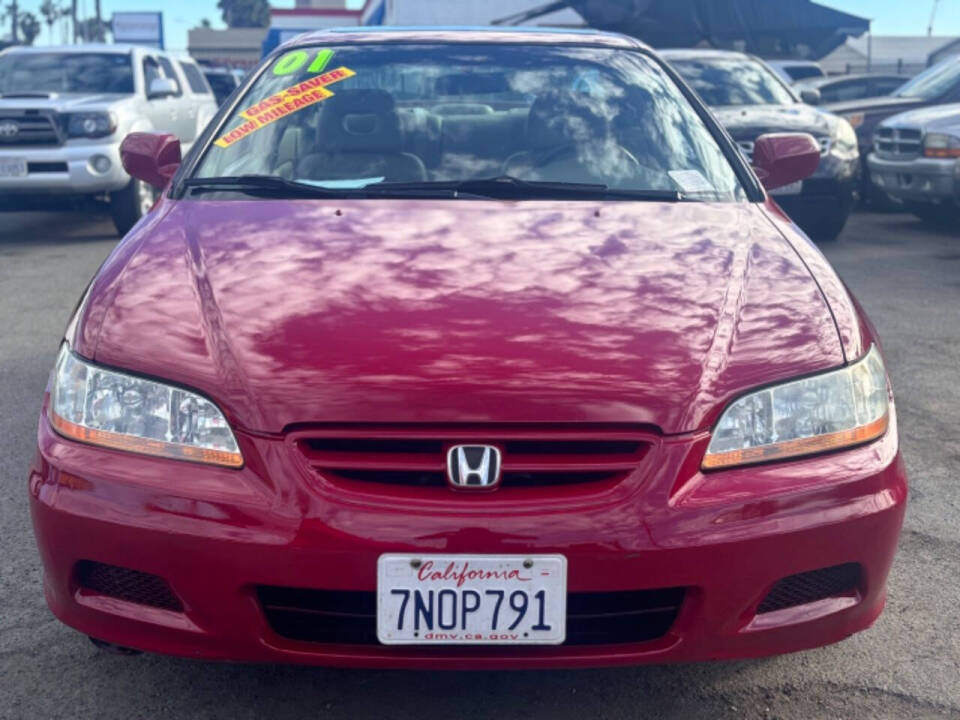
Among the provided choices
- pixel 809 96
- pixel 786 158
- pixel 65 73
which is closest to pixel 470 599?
pixel 786 158

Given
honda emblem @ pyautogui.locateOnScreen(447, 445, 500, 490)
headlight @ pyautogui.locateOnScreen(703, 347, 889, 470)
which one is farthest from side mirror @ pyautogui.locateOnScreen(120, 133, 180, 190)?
headlight @ pyautogui.locateOnScreen(703, 347, 889, 470)

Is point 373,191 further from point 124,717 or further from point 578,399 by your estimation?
point 124,717

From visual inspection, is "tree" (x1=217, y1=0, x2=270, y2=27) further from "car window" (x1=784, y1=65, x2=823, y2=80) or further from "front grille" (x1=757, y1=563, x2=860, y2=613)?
"front grille" (x1=757, y1=563, x2=860, y2=613)

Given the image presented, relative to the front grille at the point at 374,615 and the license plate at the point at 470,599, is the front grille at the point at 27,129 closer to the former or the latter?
the front grille at the point at 374,615

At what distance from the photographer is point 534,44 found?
13.3 feet

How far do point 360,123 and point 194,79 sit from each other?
35.2 ft

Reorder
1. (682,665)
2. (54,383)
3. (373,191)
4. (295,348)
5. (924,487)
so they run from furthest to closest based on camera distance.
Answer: (924,487) → (373,191) → (682,665) → (54,383) → (295,348)

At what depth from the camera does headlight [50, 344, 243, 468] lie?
2346mm

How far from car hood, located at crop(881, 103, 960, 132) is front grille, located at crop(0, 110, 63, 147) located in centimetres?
699

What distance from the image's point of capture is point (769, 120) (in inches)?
369

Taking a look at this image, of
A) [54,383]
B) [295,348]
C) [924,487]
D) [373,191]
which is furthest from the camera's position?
[924,487]

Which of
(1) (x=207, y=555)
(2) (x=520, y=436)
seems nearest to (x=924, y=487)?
(2) (x=520, y=436)

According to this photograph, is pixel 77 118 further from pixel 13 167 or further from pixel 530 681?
pixel 530 681

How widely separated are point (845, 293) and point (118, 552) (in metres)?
1.67
